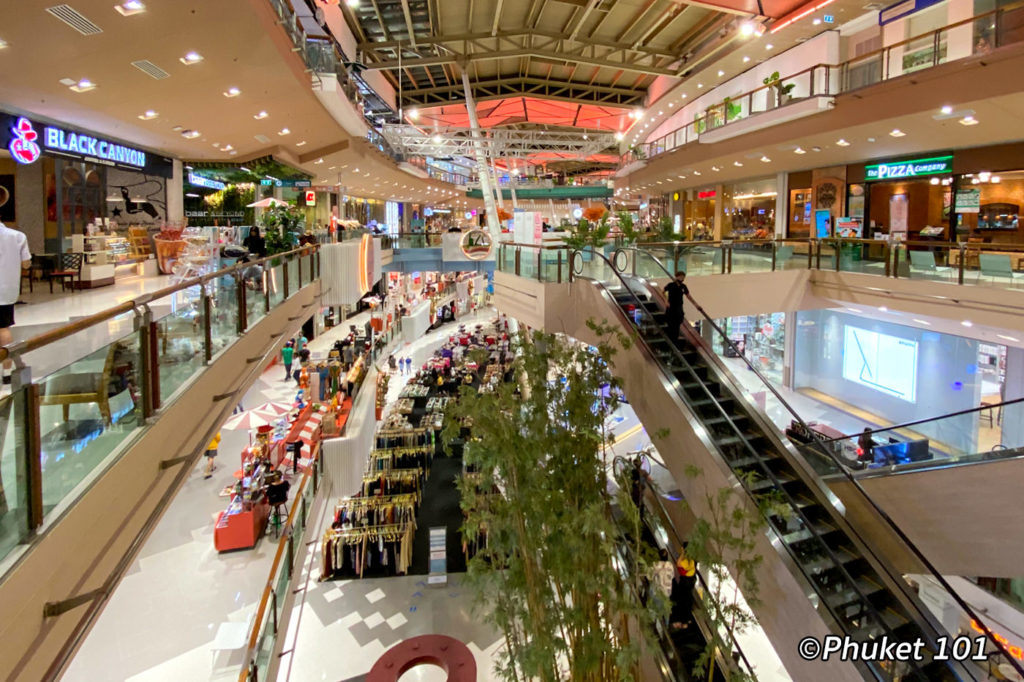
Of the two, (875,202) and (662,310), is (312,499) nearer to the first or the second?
(662,310)

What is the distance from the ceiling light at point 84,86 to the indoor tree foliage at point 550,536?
6.63m

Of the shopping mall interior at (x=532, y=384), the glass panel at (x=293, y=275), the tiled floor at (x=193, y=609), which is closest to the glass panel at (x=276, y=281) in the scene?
the shopping mall interior at (x=532, y=384)

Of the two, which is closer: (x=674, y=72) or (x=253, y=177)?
(x=253, y=177)

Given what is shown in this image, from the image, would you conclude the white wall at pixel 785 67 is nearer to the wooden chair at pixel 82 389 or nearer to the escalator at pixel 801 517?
the escalator at pixel 801 517

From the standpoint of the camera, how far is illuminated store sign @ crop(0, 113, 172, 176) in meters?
9.02

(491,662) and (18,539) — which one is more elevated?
(18,539)

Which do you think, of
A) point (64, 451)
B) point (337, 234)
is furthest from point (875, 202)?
point (64, 451)

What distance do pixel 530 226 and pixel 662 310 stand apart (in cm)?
495

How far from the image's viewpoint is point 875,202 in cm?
1534

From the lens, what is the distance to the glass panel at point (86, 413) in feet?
7.87

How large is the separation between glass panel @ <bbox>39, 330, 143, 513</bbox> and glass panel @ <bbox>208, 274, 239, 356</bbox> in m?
1.65

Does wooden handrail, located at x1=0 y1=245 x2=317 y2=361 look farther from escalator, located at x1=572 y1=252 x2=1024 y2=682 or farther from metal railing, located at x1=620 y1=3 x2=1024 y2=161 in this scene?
metal railing, located at x1=620 y1=3 x2=1024 y2=161

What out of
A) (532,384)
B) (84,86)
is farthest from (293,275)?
(532,384)

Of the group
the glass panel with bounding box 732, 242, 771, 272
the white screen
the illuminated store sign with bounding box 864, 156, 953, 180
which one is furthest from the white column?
the white screen
